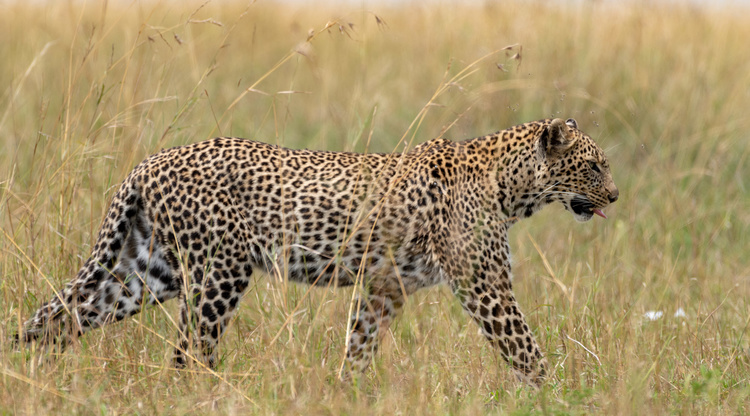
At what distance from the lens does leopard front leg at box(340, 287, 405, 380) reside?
5.73 meters

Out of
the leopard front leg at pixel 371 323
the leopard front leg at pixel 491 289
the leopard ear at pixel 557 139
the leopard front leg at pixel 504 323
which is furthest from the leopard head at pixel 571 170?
the leopard front leg at pixel 371 323

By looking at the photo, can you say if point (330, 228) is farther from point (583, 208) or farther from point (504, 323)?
point (583, 208)

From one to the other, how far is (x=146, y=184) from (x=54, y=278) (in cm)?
87

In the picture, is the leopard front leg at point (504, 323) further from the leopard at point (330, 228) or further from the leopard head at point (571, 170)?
the leopard head at point (571, 170)

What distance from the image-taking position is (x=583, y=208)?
5.86 m

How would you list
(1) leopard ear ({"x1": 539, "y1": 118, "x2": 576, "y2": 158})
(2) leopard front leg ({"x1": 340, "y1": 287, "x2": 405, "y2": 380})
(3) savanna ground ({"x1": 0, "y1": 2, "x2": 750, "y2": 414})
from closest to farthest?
(3) savanna ground ({"x1": 0, "y1": 2, "x2": 750, "y2": 414}), (1) leopard ear ({"x1": 539, "y1": 118, "x2": 576, "y2": 158}), (2) leopard front leg ({"x1": 340, "y1": 287, "x2": 405, "y2": 380})

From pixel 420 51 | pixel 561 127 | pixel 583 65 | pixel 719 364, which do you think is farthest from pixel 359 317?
pixel 420 51

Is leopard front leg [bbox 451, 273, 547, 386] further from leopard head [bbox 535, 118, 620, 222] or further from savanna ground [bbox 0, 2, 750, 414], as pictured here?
leopard head [bbox 535, 118, 620, 222]

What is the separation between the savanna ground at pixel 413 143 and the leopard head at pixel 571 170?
1.78ft

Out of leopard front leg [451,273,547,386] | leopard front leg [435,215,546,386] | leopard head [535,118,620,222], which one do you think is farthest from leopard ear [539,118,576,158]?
leopard front leg [451,273,547,386]

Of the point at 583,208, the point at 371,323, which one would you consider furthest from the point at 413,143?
the point at 371,323

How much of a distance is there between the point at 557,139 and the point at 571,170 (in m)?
0.20

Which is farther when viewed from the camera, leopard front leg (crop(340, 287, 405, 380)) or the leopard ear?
leopard front leg (crop(340, 287, 405, 380))

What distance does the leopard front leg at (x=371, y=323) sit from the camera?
5.73 metres
